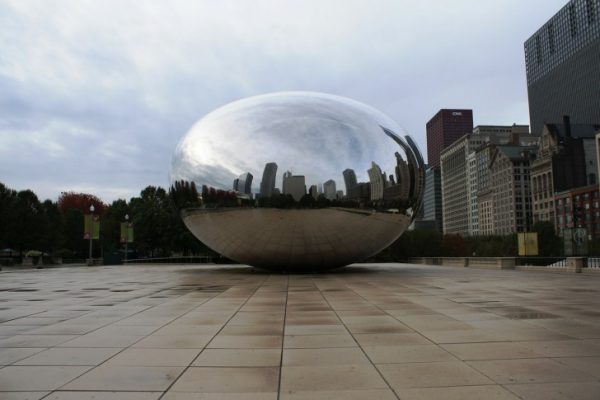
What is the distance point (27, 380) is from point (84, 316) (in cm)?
465

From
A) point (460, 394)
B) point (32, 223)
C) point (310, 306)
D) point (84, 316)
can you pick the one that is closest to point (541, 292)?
point (310, 306)

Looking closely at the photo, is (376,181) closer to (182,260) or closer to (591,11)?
(182,260)

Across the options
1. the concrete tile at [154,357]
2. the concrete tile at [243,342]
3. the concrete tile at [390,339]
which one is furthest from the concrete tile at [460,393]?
the concrete tile at [154,357]

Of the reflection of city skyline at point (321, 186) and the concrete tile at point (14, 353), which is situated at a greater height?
the reflection of city skyline at point (321, 186)

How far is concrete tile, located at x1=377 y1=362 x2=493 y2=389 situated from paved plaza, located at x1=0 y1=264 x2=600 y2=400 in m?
0.02

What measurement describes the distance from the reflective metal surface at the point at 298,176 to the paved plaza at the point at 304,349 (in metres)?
7.08

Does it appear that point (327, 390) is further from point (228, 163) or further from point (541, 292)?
point (228, 163)

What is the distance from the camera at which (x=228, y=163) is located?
19.4 metres

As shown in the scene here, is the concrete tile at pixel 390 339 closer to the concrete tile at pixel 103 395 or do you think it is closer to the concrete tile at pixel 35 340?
the concrete tile at pixel 103 395

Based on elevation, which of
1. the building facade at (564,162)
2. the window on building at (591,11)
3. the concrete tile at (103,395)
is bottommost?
the concrete tile at (103,395)

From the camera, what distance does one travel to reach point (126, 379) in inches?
214

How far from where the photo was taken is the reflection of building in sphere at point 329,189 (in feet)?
61.4

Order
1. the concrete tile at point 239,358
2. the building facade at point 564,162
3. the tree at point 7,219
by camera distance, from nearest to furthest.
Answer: the concrete tile at point 239,358, the tree at point 7,219, the building facade at point 564,162

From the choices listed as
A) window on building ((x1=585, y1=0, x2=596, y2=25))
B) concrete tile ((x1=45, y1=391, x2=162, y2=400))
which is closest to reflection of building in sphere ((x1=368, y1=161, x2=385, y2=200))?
concrete tile ((x1=45, y1=391, x2=162, y2=400))
